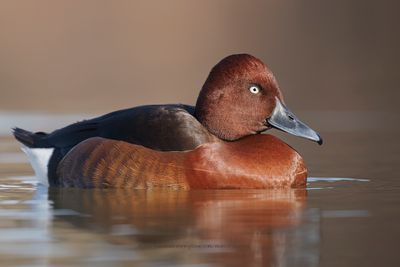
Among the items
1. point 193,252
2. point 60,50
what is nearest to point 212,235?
point 193,252

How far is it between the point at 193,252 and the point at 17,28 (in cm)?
2412

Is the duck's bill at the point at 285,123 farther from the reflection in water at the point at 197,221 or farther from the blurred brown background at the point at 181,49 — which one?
the blurred brown background at the point at 181,49

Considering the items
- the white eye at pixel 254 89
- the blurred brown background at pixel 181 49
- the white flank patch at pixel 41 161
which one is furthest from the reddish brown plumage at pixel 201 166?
the blurred brown background at pixel 181 49

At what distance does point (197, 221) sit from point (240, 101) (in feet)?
6.76

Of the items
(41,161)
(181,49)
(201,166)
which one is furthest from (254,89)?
(181,49)

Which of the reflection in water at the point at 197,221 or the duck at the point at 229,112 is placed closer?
the reflection in water at the point at 197,221

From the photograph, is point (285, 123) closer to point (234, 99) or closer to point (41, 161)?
point (234, 99)

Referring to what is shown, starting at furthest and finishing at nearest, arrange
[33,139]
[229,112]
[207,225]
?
[33,139]
[229,112]
[207,225]

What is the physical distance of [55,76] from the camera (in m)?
26.6

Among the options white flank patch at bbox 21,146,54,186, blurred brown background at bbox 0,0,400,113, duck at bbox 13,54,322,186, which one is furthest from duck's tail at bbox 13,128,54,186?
blurred brown background at bbox 0,0,400,113

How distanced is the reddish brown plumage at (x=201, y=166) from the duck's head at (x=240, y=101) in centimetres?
14

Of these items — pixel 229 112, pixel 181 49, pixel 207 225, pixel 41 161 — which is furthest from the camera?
pixel 181 49

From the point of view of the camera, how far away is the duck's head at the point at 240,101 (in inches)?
349

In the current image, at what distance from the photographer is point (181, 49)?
30453 millimetres
